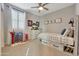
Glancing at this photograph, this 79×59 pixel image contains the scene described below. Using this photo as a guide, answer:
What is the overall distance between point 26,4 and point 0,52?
0.61 meters

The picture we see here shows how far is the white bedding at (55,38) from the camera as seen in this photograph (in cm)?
120

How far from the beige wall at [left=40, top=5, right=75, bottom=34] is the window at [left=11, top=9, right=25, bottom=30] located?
0.75 feet

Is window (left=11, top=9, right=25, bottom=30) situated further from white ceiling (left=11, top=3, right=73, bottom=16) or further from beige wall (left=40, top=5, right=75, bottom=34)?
beige wall (left=40, top=5, right=75, bottom=34)

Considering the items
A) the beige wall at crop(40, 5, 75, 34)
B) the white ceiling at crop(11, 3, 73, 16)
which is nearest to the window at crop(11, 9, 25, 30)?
the white ceiling at crop(11, 3, 73, 16)

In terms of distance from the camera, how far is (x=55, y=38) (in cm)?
124

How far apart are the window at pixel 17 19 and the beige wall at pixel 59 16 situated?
0.23 metres

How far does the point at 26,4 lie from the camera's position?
1.21 metres

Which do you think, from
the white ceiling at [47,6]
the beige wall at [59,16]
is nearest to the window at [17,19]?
the white ceiling at [47,6]

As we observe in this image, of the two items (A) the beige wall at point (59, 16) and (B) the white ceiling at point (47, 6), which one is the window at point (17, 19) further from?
(A) the beige wall at point (59, 16)

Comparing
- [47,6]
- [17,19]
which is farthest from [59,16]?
[17,19]

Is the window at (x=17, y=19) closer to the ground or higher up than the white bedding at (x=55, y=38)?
higher up

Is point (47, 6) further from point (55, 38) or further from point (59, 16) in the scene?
point (55, 38)

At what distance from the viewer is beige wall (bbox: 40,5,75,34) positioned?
1206mm

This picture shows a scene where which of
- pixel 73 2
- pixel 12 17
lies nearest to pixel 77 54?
pixel 73 2
